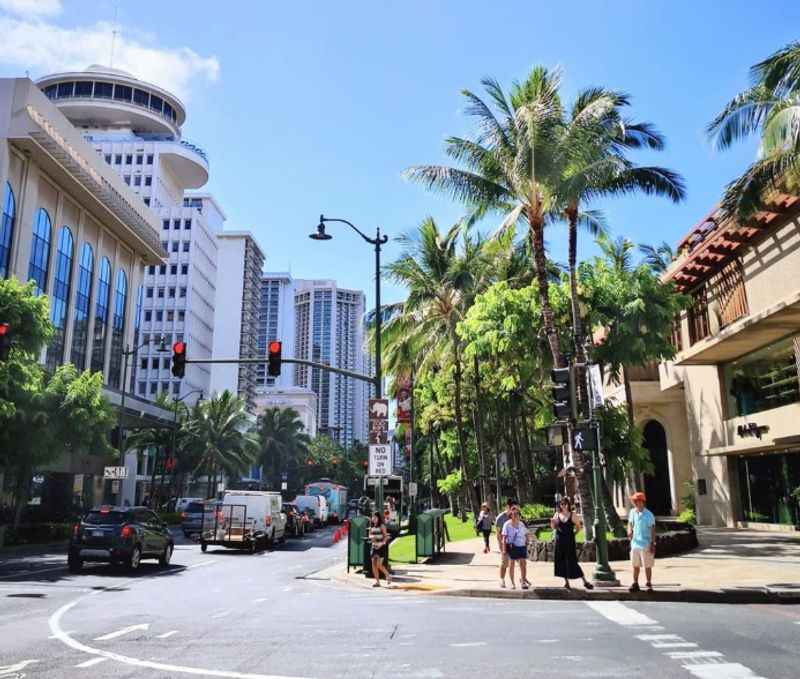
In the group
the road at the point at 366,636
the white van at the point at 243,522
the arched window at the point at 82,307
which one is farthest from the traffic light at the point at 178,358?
the arched window at the point at 82,307

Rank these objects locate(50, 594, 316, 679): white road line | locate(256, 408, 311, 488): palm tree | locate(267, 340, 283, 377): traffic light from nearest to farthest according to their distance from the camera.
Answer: locate(50, 594, 316, 679): white road line → locate(267, 340, 283, 377): traffic light → locate(256, 408, 311, 488): palm tree

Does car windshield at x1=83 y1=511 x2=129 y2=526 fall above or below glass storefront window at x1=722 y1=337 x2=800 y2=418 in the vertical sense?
below

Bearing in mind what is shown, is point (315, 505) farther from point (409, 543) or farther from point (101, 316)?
point (101, 316)

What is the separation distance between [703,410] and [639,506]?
21.5m

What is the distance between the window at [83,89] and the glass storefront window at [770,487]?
96.7 m

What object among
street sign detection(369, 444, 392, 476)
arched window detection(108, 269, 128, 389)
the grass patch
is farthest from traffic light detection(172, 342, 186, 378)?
arched window detection(108, 269, 128, 389)

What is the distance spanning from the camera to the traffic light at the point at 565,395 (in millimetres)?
15062

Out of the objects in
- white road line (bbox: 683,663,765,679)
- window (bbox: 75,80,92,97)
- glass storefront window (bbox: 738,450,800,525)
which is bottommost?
white road line (bbox: 683,663,765,679)

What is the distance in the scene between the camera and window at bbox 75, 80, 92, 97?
100188 mm

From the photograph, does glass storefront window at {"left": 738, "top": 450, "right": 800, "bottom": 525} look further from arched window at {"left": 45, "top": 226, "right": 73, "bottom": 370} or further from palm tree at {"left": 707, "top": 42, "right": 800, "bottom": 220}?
arched window at {"left": 45, "top": 226, "right": 73, "bottom": 370}

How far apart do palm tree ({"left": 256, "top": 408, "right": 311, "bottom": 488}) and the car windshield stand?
70.3 meters

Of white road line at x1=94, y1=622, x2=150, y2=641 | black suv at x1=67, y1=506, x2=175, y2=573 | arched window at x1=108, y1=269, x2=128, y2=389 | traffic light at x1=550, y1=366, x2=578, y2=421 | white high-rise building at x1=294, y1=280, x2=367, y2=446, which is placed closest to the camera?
white road line at x1=94, y1=622, x2=150, y2=641

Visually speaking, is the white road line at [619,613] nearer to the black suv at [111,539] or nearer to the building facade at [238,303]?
the black suv at [111,539]

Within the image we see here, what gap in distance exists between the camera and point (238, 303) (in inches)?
5157
